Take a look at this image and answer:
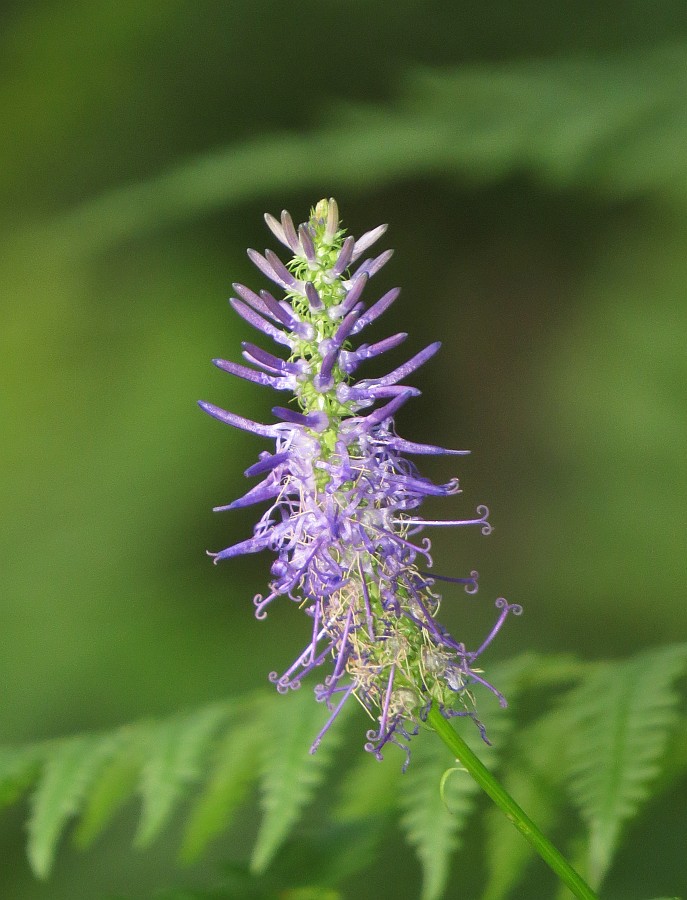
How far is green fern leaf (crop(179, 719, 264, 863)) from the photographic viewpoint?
8.70 ft

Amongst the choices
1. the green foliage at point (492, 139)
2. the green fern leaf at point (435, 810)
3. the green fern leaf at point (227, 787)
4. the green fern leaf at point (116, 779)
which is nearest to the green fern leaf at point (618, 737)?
the green fern leaf at point (435, 810)

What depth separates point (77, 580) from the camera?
568cm

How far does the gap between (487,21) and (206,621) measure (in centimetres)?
367

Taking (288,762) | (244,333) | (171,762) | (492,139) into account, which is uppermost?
(244,333)

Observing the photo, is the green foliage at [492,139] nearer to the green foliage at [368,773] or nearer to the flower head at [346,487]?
the green foliage at [368,773]

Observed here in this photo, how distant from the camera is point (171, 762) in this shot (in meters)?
2.58

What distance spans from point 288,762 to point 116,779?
602 millimetres

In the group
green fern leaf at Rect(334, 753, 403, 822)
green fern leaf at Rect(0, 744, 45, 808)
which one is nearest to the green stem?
green fern leaf at Rect(334, 753, 403, 822)

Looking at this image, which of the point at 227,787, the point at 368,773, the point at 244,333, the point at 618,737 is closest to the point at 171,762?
the point at 227,787

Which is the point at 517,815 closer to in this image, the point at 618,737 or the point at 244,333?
the point at 618,737

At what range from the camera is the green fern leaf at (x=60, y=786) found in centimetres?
255

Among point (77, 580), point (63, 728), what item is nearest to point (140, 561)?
point (77, 580)

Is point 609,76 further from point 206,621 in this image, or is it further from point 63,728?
point 63,728

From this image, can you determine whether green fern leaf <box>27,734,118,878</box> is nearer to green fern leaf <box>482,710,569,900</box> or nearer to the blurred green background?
green fern leaf <box>482,710,569,900</box>
